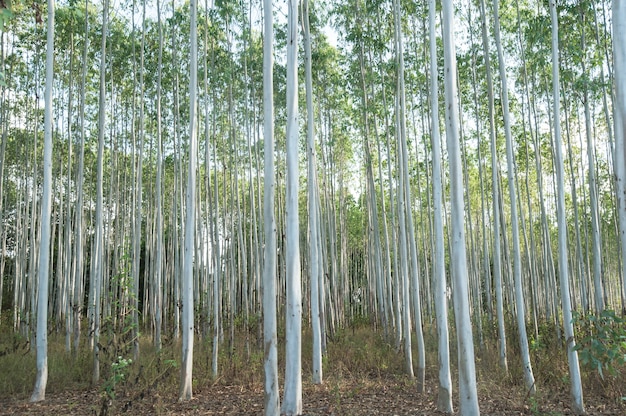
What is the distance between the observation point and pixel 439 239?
6113mm

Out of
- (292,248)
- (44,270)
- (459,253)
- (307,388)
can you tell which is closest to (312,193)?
(292,248)

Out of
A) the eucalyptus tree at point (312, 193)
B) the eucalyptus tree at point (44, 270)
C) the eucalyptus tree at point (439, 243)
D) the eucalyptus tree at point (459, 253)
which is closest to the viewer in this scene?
the eucalyptus tree at point (459, 253)

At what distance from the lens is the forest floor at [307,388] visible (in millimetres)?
6348

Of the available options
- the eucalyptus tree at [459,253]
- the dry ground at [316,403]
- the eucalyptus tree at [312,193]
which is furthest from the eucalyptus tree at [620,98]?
the eucalyptus tree at [312,193]

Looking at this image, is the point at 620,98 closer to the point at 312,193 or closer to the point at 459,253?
the point at 459,253

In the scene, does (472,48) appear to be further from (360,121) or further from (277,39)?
(277,39)

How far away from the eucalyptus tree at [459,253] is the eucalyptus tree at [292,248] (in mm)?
1722

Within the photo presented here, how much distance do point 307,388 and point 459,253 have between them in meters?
3.98

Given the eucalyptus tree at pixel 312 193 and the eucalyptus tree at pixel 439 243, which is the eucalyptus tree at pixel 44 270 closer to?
the eucalyptus tree at pixel 312 193

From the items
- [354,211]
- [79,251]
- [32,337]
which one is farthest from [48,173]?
[354,211]

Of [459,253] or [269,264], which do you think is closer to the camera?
[459,253]

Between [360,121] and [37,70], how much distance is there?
8.67m

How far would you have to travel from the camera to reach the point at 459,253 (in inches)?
190

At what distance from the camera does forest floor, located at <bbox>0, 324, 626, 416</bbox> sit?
6.35m
